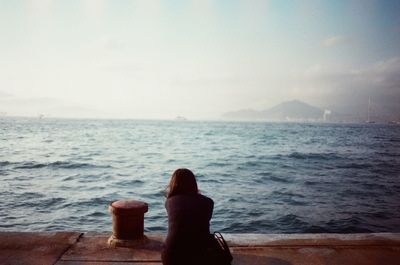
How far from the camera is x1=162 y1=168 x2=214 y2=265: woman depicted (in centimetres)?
341

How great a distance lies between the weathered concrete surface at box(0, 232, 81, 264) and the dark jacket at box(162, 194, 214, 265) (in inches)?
79.3

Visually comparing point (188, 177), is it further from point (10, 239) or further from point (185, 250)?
point (10, 239)

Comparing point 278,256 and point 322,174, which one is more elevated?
point 278,256

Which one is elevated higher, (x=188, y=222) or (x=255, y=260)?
(x=188, y=222)

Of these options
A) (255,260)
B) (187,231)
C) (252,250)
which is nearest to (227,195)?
(252,250)

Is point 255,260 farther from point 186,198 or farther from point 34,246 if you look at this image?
point 34,246

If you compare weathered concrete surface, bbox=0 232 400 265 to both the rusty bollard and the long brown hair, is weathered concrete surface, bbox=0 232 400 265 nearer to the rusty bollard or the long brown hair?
the rusty bollard

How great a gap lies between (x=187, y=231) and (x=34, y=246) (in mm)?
2863

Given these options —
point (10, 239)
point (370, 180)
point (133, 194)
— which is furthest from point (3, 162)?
point (370, 180)

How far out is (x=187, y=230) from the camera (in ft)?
11.2

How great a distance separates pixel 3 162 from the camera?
25156 mm

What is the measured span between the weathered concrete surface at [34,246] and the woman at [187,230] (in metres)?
2.02

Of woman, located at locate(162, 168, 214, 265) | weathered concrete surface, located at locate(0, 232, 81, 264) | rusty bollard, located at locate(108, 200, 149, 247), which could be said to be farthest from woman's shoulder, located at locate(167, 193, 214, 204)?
weathered concrete surface, located at locate(0, 232, 81, 264)

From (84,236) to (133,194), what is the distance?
9.96 m
